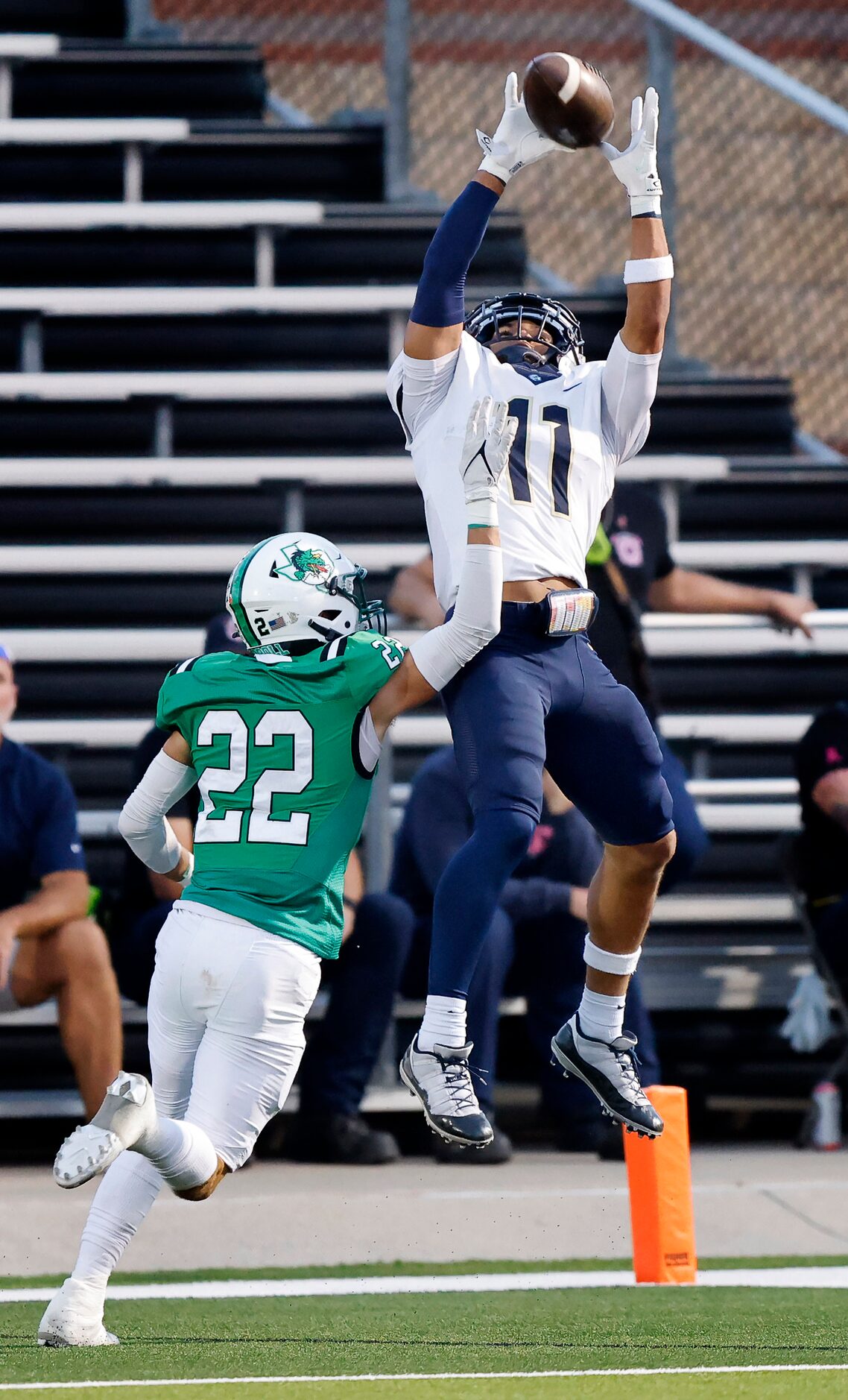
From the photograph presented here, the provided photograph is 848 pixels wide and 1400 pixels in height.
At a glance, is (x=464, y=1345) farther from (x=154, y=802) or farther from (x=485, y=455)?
(x=485, y=455)

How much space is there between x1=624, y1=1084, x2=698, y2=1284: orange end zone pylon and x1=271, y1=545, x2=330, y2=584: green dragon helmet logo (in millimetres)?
1556

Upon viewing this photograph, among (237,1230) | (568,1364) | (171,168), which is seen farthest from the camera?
(171,168)

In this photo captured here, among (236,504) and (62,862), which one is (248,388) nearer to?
(236,504)

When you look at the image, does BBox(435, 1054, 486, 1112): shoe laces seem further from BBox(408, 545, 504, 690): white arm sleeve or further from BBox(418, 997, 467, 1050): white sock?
BBox(408, 545, 504, 690): white arm sleeve

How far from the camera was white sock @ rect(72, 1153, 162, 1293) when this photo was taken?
4188 millimetres

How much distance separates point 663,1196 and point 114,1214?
1444 millimetres

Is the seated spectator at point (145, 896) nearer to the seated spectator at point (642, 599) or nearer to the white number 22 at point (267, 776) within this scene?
the seated spectator at point (642, 599)

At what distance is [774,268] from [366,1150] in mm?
4493

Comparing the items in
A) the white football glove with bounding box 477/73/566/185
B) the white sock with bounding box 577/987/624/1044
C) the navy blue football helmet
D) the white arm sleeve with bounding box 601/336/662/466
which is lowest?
the white sock with bounding box 577/987/624/1044

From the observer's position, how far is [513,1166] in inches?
250

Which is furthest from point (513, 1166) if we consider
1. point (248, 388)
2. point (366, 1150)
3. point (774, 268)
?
point (774, 268)

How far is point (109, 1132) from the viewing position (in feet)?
12.5

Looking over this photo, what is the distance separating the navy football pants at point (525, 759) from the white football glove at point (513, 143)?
0.88 metres

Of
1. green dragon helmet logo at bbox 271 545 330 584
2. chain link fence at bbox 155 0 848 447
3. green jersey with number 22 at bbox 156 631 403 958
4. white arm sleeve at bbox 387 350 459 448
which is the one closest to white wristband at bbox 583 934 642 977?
green jersey with number 22 at bbox 156 631 403 958
